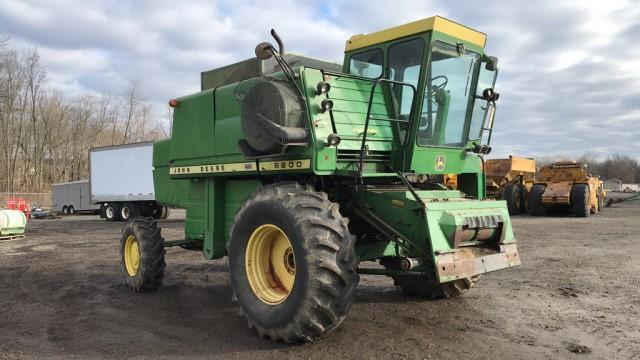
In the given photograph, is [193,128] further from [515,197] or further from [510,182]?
[510,182]

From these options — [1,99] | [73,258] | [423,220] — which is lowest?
[73,258]

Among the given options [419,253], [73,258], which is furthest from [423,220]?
[73,258]

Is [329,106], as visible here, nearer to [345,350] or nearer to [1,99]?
[345,350]

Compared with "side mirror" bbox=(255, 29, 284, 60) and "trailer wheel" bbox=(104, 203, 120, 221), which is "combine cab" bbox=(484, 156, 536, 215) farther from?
"side mirror" bbox=(255, 29, 284, 60)

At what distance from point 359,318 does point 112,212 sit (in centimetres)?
2381

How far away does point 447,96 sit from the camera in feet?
20.3

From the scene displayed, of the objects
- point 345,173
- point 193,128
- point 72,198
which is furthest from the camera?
point 72,198

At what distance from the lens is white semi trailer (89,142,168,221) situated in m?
25.2

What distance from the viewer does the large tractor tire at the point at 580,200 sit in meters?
22.8

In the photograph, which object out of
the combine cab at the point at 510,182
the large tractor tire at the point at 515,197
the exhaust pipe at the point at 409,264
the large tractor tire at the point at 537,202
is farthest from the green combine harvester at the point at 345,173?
the combine cab at the point at 510,182

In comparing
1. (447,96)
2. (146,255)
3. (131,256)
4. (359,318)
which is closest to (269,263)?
(359,318)

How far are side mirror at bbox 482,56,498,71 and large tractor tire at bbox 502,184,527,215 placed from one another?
19749 millimetres

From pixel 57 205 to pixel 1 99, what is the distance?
17.5 m

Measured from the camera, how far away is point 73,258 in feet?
38.0
